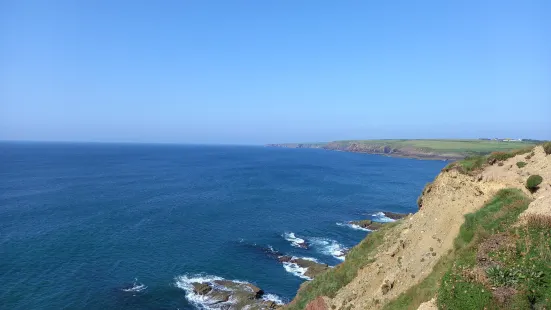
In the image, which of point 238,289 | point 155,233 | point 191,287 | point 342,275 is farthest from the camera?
point 155,233

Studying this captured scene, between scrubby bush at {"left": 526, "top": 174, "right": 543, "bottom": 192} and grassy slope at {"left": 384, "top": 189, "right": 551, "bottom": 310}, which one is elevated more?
scrubby bush at {"left": 526, "top": 174, "right": 543, "bottom": 192}

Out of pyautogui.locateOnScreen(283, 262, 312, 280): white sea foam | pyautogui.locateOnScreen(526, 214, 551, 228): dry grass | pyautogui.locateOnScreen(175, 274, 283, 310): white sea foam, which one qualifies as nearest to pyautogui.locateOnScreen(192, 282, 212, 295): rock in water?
pyautogui.locateOnScreen(175, 274, 283, 310): white sea foam

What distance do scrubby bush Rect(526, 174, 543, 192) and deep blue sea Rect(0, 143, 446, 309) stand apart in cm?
3667

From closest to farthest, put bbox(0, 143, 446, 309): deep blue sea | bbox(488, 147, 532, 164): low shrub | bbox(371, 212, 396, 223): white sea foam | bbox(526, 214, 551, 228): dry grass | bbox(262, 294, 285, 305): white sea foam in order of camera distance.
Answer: bbox(526, 214, 551, 228): dry grass → bbox(488, 147, 532, 164): low shrub → bbox(262, 294, 285, 305): white sea foam → bbox(0, 143, 446, 309): deep blue sea → bbox(371, 212, 396, 223): white sea foam

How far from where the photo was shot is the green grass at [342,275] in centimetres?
3350

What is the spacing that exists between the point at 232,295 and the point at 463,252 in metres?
37.8

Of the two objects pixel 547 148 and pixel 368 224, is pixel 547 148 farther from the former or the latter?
pixel 368 224

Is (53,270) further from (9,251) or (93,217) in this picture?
(93,217)

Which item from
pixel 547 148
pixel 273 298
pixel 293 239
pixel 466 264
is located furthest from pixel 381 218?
pixel 466 264

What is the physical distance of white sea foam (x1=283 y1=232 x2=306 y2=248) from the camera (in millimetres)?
73613

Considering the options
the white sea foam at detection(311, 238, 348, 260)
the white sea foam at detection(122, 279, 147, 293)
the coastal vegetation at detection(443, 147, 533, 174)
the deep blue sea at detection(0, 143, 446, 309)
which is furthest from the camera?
the white sea foam at detection(311, 238, 348, 260)

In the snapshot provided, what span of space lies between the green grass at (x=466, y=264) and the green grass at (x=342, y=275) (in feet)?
29.1

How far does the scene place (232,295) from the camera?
51594mm

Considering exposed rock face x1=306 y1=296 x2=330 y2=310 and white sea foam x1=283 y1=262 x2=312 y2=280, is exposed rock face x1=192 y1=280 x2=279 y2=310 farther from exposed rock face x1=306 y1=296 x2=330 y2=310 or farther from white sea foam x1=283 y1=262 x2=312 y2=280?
exposed rock face x1=306 y1=296 x2=330 y2=310
